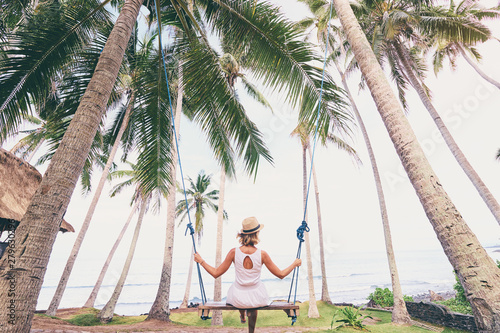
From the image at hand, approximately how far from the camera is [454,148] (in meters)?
10.2

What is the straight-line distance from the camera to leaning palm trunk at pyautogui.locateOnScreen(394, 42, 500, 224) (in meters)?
9.34

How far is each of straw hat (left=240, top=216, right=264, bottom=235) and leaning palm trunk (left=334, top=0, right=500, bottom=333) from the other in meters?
1.78

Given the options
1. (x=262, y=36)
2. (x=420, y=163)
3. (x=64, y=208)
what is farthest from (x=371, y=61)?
(x=64, y=208)

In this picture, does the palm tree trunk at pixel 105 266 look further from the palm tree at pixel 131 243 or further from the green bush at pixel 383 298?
the green bush at pixel 383 298

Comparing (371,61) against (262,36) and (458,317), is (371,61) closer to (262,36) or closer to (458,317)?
(262,36)

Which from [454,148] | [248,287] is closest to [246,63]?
[248,287]

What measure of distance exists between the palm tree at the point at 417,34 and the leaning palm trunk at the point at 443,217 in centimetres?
809

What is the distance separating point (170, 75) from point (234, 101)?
419cm

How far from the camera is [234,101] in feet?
19.0

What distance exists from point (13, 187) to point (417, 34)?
16.4 m

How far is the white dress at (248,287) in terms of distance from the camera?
2699 millimetres

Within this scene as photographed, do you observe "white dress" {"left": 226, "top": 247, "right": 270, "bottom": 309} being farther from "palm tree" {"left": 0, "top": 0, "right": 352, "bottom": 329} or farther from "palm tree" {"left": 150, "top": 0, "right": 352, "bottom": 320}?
"palm tree" {"left": 150, "top": 0, "right": 352, "bottom": 320}

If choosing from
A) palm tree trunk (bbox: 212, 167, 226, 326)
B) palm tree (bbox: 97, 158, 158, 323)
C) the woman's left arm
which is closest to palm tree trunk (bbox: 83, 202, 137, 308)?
palm tree (bbox: 97, 158, 158, 323)

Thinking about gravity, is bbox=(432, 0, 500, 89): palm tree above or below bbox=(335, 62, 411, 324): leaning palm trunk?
above
